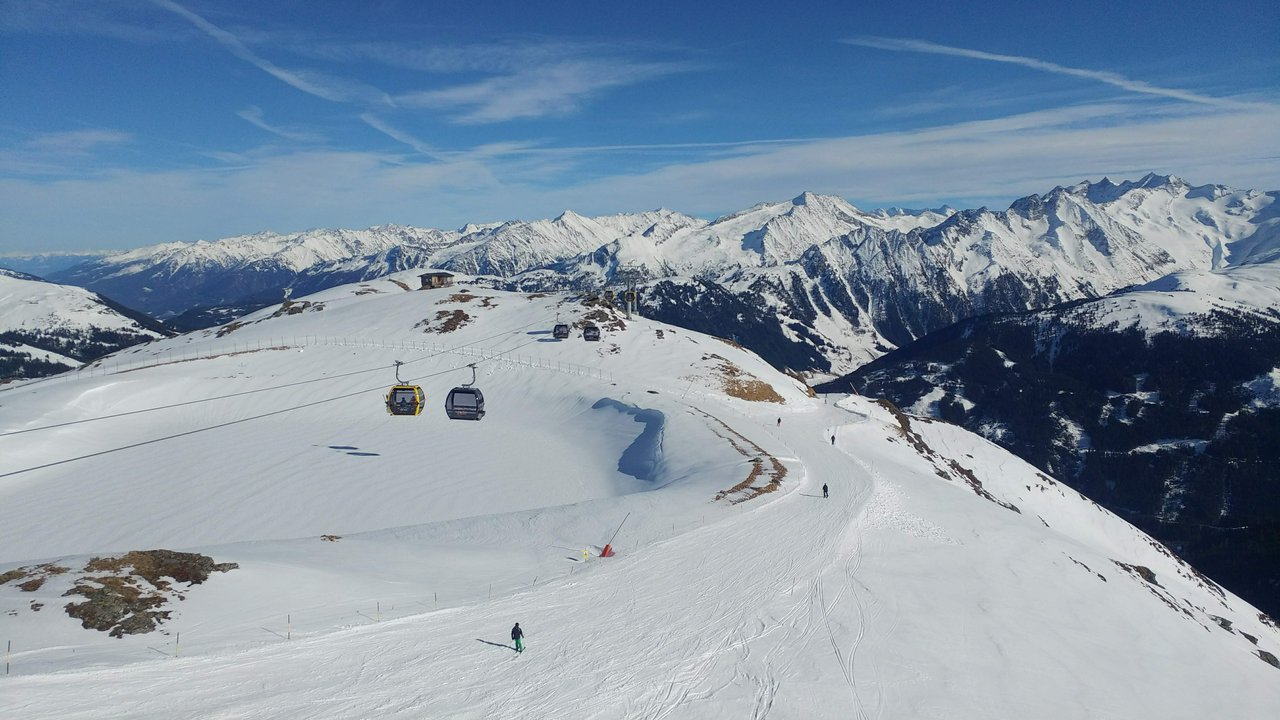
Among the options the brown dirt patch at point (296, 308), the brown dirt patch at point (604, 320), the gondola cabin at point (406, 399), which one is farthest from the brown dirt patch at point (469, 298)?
the gondola cabin at point (406, 399)

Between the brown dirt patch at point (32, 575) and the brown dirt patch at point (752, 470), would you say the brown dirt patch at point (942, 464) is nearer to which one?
the brown dirt patch at point (752, 470)

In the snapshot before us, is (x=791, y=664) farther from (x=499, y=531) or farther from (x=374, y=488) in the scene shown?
(x=374, y=488)

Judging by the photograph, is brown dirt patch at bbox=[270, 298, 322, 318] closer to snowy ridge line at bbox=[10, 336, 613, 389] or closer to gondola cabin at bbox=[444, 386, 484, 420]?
snowy ridge line at bbox=[10, 336, 613, 389]

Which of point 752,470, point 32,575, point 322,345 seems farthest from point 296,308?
point 32,575

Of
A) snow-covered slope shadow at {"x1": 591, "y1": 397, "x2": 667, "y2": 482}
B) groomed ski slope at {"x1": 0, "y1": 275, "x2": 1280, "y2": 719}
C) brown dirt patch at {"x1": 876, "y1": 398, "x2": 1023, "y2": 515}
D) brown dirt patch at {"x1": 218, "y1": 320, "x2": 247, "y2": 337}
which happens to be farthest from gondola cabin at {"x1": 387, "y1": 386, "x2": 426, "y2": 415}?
brown dirt patch at {"x1": 218, "y1": 320, "x2": 247, "y2": 337}

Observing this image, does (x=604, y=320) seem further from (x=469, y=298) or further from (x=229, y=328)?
(x=229, y=328)
